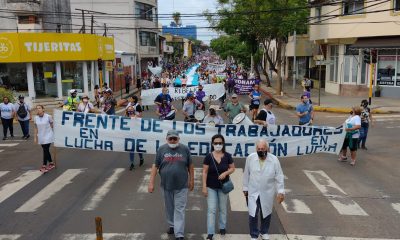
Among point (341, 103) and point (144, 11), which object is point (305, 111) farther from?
point (144, 11)

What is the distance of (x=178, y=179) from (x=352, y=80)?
1047 inches

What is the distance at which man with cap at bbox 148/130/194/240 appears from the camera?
6.32 meters

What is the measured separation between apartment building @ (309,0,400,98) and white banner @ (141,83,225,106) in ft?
25.0

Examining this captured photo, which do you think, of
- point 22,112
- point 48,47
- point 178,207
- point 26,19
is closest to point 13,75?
point 48,47

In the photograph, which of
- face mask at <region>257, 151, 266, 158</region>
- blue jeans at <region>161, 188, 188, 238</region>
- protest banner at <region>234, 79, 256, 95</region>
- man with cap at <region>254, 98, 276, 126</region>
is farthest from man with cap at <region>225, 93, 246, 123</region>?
protest banner at <region>234, 79, 256, 95</region>

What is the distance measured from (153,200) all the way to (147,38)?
157ft

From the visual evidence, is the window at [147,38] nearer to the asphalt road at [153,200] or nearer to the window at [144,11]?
the window at [144,11]

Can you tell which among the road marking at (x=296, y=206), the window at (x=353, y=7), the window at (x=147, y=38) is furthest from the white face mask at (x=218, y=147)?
the window at (x=147, y=38)

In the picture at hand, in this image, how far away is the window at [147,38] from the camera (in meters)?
53.0

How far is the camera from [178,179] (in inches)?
249

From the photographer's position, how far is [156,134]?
34.7ft

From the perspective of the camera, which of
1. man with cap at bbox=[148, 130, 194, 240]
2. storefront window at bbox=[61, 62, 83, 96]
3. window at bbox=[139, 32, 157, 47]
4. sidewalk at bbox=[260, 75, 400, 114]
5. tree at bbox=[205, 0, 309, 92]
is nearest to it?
man with cap at bbox=[148, 130, 194, 240]

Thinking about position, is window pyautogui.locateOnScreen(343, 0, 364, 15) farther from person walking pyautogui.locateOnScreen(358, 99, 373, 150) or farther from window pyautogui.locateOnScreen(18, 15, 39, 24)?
window pyautogui.locateOnScreen(18, 15, 39, 24)

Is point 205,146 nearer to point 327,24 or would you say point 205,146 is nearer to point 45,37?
point 45,37
